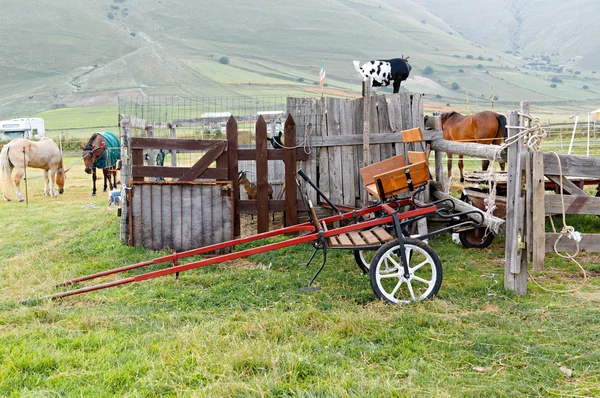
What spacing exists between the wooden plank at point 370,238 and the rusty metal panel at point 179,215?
264cm

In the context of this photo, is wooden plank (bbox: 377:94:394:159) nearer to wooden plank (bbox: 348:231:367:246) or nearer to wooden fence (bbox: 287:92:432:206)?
wooden fence (bbox: 287:92:432:206)

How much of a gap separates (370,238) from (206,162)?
315 centimetres

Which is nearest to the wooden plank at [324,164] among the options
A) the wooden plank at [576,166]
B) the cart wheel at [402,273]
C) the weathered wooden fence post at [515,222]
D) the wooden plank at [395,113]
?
the wooden plank at [395,113]

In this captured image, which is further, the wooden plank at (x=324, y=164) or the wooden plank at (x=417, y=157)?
the wooden plank at (x=324, y=164)

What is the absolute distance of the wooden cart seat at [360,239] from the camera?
215 inches

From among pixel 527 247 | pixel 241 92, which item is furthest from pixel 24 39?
pixel 527 247

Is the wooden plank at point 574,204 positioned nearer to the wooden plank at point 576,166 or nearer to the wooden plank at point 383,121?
the wooden plank at point 576,166

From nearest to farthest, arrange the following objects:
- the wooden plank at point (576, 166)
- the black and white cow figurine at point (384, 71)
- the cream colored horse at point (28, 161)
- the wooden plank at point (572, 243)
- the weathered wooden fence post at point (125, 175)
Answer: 1. the wooden plank at point (572, 243)
2. the wooden plank at point (576, 166)
3. the weathered wooden fence post at point (125, 175)
4. the black and white cow figurine at point (384, 71)
5. the cream colored horse at point (28, 161)

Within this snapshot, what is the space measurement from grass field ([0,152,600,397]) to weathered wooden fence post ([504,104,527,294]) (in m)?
0.19

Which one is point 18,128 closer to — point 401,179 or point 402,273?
point 401,179

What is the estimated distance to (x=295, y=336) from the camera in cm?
437

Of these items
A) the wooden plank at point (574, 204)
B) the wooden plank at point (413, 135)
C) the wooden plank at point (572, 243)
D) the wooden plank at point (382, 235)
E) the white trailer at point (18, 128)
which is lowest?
the wooden plank at point (572, 243)

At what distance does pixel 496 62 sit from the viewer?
186125 millimetres

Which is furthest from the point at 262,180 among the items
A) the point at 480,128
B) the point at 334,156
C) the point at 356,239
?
the point at 480,128
